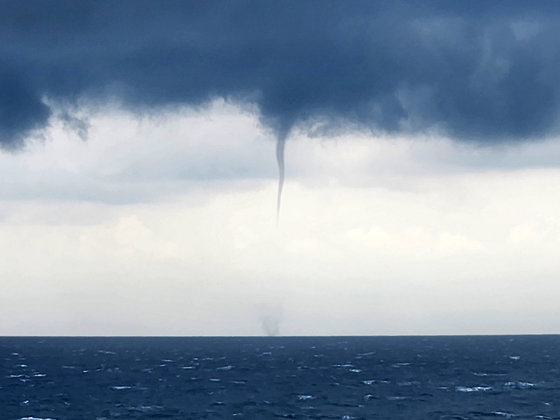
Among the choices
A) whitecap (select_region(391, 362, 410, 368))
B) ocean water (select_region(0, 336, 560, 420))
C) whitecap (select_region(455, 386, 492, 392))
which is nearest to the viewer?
ocean water (select_region(0, 336, 560, 420))

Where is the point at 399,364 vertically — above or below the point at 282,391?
above

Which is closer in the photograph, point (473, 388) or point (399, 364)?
point (473, 388)

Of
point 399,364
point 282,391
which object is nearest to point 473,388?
point 282,391

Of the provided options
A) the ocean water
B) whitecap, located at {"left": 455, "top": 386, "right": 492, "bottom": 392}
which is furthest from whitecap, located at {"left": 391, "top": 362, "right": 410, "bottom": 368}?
whitecap, located at {"left": 455, "top": 386, "right": 492, "bottom": 392}

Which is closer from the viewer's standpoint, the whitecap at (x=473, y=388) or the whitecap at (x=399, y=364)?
the whitecap at (x=473, y=388)

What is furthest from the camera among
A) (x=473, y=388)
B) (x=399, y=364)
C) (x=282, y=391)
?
(x=399, y=364)

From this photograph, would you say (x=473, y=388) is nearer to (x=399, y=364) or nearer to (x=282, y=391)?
(x=282, y=391)

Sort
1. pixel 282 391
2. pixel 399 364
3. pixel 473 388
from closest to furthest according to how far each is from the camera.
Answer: pixel 282 391 → pixel 473 388 → pixel 399 364

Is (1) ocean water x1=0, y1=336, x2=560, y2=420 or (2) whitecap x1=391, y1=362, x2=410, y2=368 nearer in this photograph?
→ (1) ocean water x1=0, y1=336, x2=560, y2=420

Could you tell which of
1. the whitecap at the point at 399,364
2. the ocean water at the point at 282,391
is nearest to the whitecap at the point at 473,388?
the ocean water at the point at 282,391

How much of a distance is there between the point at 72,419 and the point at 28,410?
10.6 m

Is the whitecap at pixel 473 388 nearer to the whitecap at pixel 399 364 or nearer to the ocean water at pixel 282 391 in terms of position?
the ocean water at pixel 282 391

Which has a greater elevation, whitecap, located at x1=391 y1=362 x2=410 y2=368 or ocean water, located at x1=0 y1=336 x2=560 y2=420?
whitecap, located at x1=391 y1=362 x2=410 y2=368

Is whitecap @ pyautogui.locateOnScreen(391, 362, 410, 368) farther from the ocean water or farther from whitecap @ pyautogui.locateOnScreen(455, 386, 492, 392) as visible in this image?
whitecap @ pyautogui.locateOnScreen(455, 386, 492, 392)
